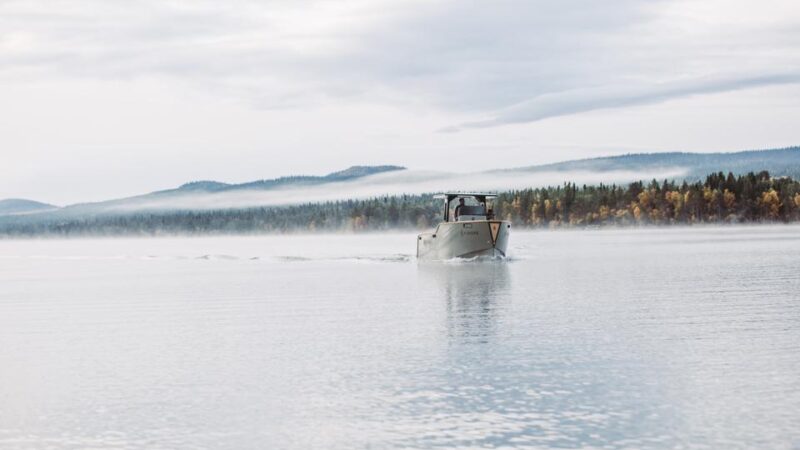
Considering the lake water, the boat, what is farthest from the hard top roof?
the lake water

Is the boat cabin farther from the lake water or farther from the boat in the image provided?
the lake water

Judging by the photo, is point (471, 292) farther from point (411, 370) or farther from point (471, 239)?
point (471, 239)

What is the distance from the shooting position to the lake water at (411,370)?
18484mm

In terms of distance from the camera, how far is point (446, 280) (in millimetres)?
64375

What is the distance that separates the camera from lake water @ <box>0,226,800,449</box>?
18484 mm

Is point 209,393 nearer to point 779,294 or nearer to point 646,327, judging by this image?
point 646,327

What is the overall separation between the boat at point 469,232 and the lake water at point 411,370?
37.8m

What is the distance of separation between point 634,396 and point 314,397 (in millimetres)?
6903

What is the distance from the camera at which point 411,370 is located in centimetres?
2539

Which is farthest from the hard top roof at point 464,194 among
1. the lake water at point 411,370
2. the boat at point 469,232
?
the lake water at point 411,370

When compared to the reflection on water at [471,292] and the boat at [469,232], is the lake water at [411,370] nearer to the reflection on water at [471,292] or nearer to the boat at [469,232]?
the reflection on water at [471,292]

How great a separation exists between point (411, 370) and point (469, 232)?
65266mm

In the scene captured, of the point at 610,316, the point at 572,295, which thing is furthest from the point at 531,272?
the point at 610,316

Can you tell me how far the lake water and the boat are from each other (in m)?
37.8
